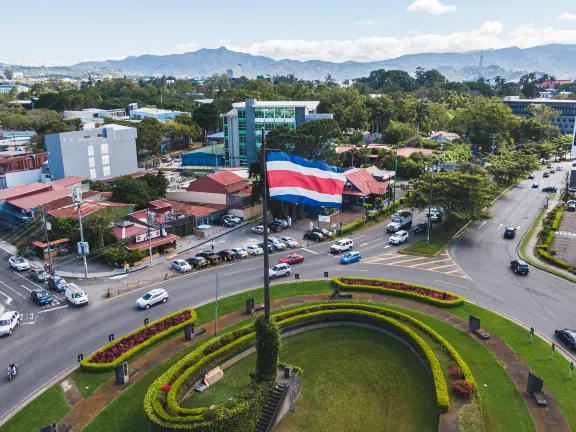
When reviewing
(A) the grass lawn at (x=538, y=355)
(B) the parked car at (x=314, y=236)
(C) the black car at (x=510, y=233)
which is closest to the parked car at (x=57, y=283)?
(B) the parked car at (x=314, y=236)

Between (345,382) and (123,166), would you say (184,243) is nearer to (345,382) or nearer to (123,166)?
(345,382)

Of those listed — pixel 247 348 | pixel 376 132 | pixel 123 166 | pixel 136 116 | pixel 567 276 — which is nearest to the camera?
pixel 247 348

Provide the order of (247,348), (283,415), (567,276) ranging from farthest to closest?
(567,276) → (247,348) → (283,415)

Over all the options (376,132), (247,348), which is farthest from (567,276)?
(376,132)

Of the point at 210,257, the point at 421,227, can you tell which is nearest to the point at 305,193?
the point at 210,257

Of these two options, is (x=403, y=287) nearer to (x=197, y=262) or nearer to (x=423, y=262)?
(x=423, y=262)
